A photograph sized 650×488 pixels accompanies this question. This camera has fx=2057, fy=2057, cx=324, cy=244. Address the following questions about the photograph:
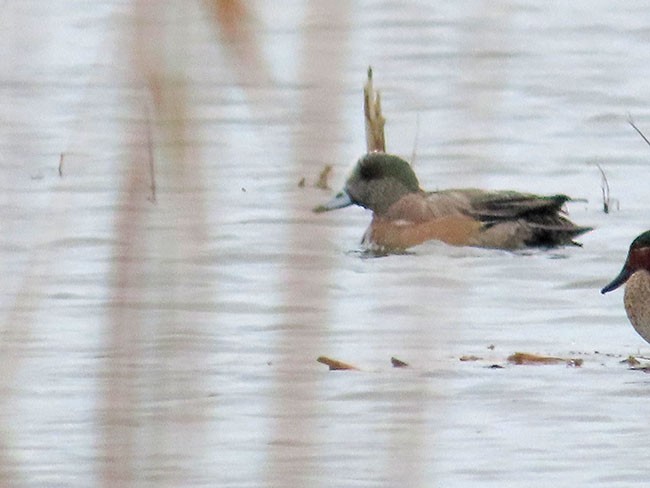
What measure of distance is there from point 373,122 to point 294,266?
6301 mm

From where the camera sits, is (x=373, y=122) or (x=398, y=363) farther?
(x=373, y=122)

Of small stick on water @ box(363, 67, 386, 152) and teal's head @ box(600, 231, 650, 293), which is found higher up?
teal's head @ box(600, 231, 650, 293)

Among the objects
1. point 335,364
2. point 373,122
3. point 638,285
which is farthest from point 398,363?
point 373,122

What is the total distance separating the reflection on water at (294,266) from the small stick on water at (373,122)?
1.11ft

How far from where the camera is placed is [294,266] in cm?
261

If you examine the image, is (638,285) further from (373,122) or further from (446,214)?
(373,122)

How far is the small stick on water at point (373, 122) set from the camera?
8633mm

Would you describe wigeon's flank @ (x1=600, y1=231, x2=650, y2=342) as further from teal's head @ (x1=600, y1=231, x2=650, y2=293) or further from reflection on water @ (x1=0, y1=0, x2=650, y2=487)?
reflection on water @ (x1=0, y1=0, x2=650, y2=487)

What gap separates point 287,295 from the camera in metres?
2.59

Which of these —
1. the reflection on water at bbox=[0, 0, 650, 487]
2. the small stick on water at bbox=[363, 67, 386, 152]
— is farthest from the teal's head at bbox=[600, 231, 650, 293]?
the small stick on water at bbox=[363, 67, 386, 152]

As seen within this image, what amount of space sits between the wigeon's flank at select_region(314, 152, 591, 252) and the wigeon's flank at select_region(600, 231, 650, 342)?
1.35 metres

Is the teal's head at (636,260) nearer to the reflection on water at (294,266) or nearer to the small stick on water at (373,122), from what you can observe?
the reflection on water at (294,266)

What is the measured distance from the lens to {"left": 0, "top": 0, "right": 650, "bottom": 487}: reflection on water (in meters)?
2.19

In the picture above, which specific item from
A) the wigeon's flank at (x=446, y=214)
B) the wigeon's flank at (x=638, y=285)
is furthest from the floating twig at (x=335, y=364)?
the wigeon's flank at (x=446, y=214)
